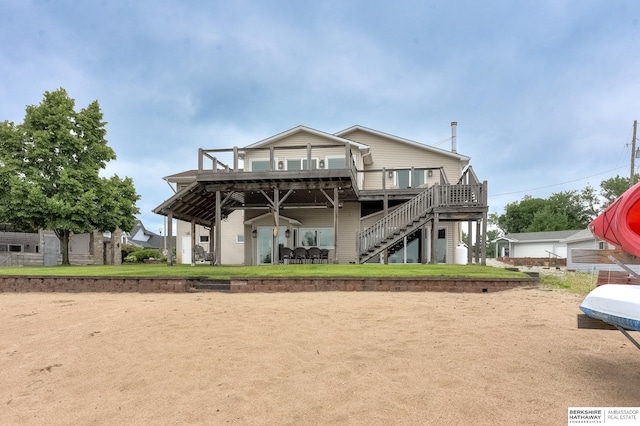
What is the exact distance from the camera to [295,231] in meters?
18.7

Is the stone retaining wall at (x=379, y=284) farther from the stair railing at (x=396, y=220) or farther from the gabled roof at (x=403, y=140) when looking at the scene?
the gabled roof at (x=403, y=140)

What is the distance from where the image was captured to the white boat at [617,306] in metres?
2.65

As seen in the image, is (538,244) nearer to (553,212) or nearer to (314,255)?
(553,212)

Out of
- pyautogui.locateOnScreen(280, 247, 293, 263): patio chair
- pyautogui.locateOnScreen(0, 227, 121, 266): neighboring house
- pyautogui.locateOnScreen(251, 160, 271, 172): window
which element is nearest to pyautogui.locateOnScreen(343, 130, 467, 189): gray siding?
pyautogui.locateOnScreen(251, 160, 271, 172): window

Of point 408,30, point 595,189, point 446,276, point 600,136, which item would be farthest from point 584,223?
point 446,276

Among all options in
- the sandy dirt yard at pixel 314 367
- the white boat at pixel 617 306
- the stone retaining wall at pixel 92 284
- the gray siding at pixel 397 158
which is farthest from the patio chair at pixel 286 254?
the white boat at pixel 617 306

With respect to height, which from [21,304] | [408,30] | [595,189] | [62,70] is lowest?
[21,304]

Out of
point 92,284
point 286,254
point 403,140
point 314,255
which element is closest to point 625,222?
point 92,284

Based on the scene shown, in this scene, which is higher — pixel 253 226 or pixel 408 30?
pixel 408 30

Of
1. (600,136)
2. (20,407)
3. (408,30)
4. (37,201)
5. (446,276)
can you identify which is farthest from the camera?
(600,136)

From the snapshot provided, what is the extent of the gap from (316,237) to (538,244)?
31.9 metres

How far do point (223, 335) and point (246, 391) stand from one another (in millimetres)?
1996

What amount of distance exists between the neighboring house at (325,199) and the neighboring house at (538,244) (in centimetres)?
2513

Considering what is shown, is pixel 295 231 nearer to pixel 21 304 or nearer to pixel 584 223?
pixel 21 304
